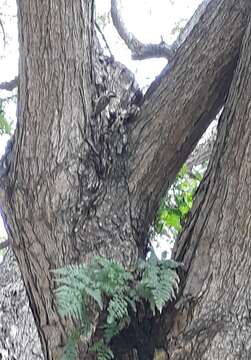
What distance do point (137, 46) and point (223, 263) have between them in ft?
8.47

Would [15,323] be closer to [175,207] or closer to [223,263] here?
[175,207]

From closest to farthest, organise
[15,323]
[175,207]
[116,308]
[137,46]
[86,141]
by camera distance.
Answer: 1. [116,308]
2. [86,141]
3. [175,207]
4. [15,323]
5. [137,46]

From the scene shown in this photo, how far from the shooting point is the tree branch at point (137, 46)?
425 centimetres

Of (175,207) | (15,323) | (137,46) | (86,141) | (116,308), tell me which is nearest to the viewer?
(116,308)

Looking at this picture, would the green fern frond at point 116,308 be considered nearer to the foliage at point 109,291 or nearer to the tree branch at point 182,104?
the foliage at point 109,291

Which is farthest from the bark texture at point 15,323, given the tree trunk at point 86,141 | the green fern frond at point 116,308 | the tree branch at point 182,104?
the green fern frond at point 116,308

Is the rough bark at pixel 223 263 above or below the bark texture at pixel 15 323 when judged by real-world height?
below

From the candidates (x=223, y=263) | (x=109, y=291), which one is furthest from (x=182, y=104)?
(x=109, y=291)

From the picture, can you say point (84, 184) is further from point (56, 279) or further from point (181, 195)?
point (181, 195)

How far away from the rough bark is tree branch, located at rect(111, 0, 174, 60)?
58.8 inches

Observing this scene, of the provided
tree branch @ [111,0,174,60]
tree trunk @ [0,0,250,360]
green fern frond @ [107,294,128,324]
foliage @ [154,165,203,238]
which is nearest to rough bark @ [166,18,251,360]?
tree trunk @ [0,0,250,360]

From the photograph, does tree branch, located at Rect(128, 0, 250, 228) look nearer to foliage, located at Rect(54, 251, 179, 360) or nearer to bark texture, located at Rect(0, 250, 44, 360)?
foliage, located at Rect(54, 251, 179, 360)

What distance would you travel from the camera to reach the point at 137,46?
4621 millimetres

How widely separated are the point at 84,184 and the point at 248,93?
675 millimetres
